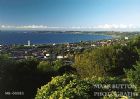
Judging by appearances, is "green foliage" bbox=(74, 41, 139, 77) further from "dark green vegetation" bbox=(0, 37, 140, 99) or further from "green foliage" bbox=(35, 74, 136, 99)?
"green foliage" bbox=(35, 74, 136, 99)

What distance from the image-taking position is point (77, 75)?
19.4m

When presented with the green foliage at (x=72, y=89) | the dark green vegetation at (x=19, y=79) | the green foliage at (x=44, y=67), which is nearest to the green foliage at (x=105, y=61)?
the green foliage at (x=44, y=67)

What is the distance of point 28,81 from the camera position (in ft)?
59.8

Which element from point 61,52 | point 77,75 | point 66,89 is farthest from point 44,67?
point 61,52

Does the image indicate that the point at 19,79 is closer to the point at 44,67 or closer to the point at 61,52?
the point at 44,67

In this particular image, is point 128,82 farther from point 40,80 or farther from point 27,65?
point 27,65

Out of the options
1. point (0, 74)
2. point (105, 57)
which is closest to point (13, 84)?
point (0, 74)

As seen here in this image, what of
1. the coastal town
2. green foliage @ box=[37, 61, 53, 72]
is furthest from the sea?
green foliage @ box=[37, 61, 53, 72]

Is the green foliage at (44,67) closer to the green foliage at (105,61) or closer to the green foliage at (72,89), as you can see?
the green foliage at (105,61)

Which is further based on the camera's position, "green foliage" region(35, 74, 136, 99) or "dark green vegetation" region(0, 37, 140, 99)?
"dark green vegetation" region(0, 37, 140, 99)

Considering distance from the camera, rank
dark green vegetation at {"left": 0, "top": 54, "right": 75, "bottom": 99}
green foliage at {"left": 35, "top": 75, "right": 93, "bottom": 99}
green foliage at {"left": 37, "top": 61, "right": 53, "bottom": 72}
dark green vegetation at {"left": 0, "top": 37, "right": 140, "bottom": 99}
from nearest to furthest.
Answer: green foliage at {"left": 35, "top": 75, "right": 93, "bottom": 99} → dark green vegetation at {"left": 0, "top": 37, "right": 140, "bottom": 99} → dark green vegetation at {"left": 0, "top": 54, "right": 75, "bottom": 99} → green foliage at {"left": 37, "top": 61, "right": 53, "bottom": 72}

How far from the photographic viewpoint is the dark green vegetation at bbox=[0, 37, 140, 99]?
10.4 meters

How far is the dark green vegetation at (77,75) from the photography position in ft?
34.2

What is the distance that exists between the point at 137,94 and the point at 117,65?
14345 mm
